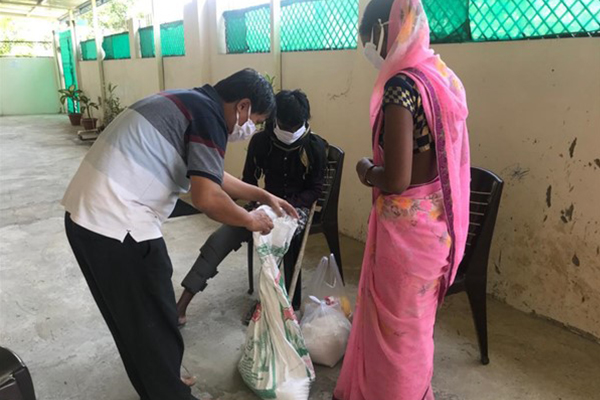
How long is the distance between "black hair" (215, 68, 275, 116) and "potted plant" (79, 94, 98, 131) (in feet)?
27.9

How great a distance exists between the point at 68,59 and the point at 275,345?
1254 cm

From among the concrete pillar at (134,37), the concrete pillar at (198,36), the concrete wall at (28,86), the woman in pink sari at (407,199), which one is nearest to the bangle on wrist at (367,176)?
the woman in pink sari at (407,199)

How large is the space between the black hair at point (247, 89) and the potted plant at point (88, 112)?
8.52 meters

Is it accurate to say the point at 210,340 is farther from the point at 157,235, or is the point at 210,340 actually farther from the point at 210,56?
the point at 210,56

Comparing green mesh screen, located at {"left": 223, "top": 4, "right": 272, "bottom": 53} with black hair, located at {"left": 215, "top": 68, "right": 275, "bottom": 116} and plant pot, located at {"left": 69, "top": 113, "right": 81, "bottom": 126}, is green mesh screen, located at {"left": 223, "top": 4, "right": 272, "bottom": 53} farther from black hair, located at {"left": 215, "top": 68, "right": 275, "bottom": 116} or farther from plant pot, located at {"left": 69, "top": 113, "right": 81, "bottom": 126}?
plant pot, located at {"left": 69, "top": 113, "right": 81, "bottom": 126}

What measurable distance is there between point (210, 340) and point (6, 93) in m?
13.4

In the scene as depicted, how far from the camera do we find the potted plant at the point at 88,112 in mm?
8781

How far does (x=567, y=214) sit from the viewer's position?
201 centimetres

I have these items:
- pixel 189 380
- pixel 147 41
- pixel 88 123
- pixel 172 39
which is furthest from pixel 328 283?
pixel 88 123

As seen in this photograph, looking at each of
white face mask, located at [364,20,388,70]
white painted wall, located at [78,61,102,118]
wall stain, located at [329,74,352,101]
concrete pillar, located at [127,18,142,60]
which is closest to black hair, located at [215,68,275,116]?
white face mask, located at [364,20,388,70]

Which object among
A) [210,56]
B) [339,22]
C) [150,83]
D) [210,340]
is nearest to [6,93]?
[150,83]

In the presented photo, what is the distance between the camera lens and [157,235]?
1349 millimetres

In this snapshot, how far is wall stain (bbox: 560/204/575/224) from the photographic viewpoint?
1991 mm

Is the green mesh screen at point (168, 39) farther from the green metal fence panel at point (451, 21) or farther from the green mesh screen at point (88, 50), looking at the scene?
the green mesh screen at point (88, 50)
